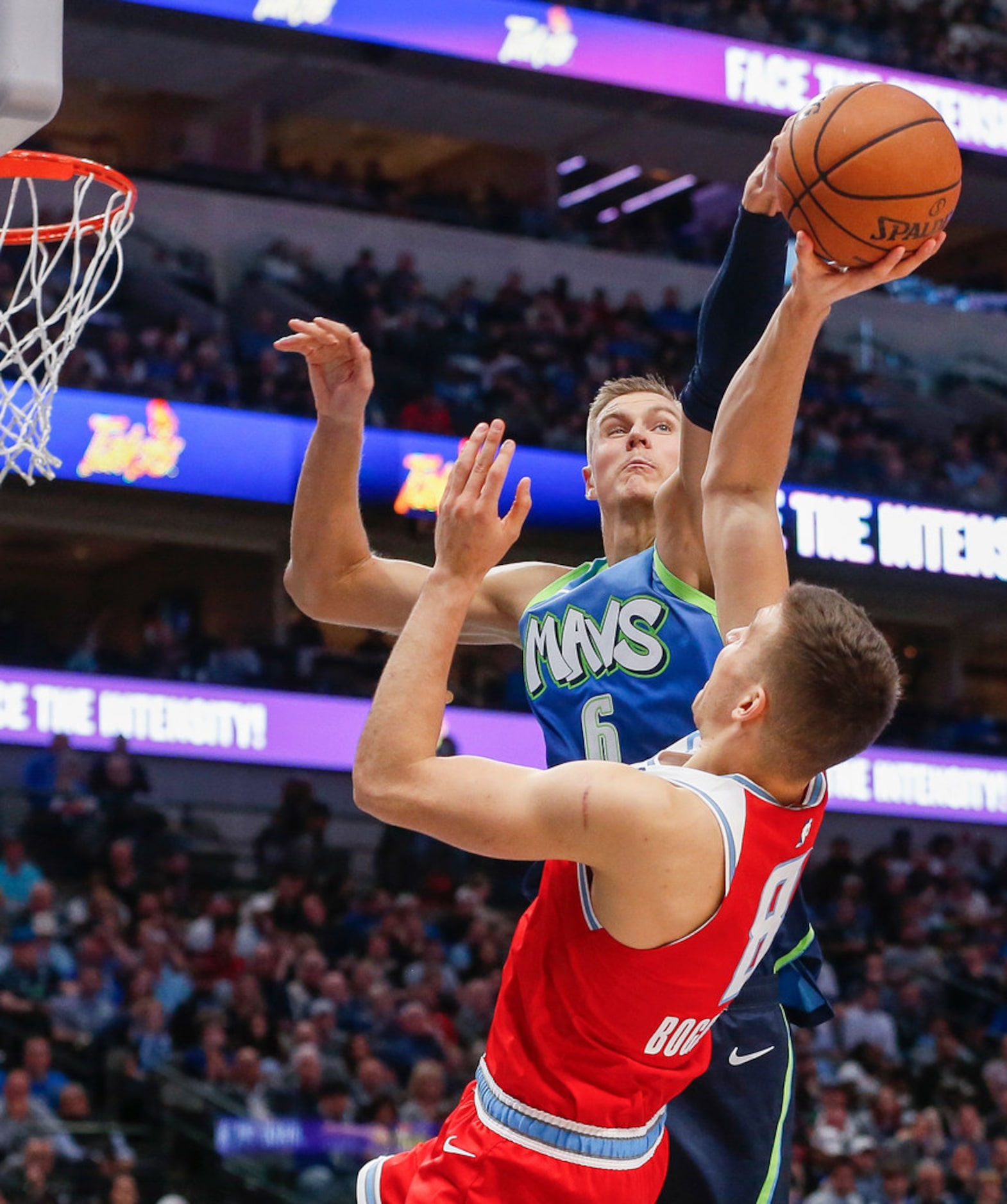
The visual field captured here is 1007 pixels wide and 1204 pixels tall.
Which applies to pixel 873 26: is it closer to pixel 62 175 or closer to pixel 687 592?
pixel 62 175

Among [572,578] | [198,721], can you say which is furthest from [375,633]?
[572,578]

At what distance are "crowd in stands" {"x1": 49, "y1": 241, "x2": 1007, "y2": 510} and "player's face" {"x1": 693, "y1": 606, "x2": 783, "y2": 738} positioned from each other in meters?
11.7

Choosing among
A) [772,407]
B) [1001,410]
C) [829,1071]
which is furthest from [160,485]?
[772,407]

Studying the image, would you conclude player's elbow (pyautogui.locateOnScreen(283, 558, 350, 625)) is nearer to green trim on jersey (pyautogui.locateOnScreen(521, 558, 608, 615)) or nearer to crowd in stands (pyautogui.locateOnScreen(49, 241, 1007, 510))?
green trim on jersey (pyautogui.locateOnScreen(521, 558, 608, 615))

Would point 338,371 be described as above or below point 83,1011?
above

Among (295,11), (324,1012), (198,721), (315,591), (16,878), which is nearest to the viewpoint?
(315,591)

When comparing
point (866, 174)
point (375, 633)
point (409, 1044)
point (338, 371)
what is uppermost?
point (866, 174)

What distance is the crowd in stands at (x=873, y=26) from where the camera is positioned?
701 inches

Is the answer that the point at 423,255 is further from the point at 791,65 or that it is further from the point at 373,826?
the point at 373,826

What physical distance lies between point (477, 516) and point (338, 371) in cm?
105

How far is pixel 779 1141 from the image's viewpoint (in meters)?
3.44

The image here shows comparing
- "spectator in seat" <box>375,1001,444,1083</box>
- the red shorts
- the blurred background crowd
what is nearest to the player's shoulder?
the red shorts

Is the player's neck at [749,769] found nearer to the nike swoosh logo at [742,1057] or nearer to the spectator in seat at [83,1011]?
the nike swoosh logo at [742,1057]

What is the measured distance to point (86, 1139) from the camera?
28.9ft
